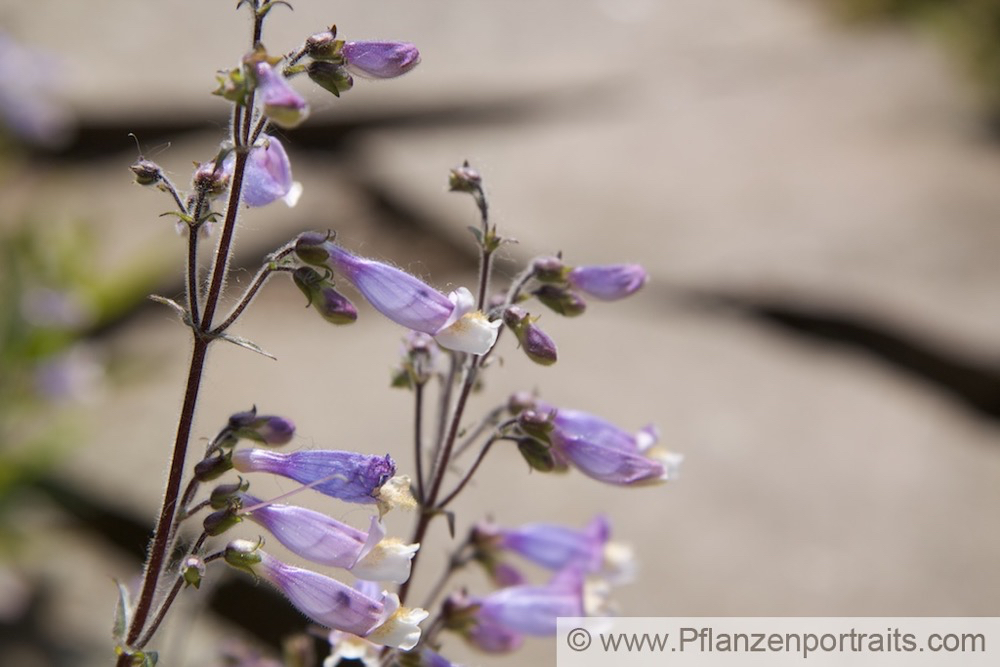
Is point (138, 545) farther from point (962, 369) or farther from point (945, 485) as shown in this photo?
point (962, 369)

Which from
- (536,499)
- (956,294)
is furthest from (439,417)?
(956,294)

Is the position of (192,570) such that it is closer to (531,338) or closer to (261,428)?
(261,428)

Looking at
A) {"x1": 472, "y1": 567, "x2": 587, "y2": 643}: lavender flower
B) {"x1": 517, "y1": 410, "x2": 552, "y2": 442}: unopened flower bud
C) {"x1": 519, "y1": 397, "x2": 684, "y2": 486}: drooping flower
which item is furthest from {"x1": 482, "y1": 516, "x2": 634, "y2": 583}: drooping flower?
{"x1": 517, "y1": 410, "x2": 552, "y2": 442}: unopened flower bud

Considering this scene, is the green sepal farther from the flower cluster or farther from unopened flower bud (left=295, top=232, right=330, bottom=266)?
the flower cluster

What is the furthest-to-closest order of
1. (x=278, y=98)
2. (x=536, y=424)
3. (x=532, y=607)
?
(x=532, y=607)
(x=536, y=424)
(x=278, y=98)

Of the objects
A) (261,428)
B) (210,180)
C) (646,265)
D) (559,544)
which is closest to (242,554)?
(261,428)

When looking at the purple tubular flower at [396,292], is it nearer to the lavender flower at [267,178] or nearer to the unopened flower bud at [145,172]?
the lavender flower at [267,178]

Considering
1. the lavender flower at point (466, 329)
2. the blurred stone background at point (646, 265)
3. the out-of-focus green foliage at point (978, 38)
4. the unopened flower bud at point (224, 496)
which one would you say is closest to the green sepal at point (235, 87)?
the lavender flower at point (466, 329)
